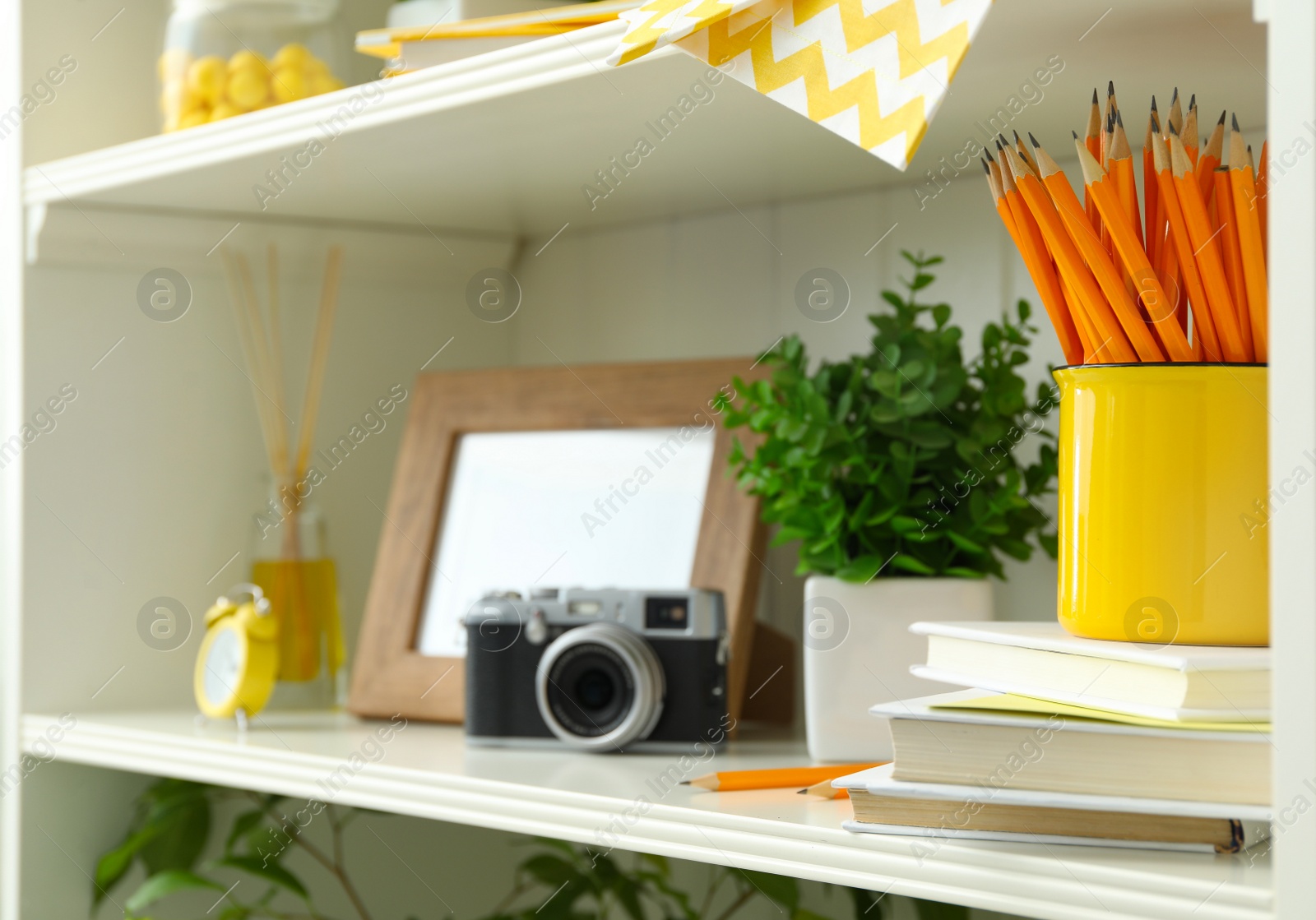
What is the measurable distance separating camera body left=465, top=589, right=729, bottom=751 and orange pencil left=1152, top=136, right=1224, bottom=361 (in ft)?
1.20

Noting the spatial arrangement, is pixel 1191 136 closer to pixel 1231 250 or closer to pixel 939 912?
pixel 1231 250

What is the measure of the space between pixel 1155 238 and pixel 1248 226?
Answer: 0.04 meters

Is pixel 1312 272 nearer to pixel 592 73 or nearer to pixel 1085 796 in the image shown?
pixel 1085 796

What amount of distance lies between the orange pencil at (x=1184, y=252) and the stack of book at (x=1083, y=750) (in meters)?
0.13

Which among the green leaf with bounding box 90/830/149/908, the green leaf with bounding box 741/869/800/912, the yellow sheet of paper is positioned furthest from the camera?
the green leaf with bounding box 90/830/149/908

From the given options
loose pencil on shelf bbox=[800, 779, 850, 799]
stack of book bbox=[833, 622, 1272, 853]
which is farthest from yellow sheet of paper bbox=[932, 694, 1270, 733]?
loose pencil on shelf bbox=[800, 779, 850, 799]

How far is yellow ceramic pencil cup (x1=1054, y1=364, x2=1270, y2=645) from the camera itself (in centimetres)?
51

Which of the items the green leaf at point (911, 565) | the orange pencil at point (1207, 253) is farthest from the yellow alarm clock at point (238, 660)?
the orange pencil at point (1207, 253)

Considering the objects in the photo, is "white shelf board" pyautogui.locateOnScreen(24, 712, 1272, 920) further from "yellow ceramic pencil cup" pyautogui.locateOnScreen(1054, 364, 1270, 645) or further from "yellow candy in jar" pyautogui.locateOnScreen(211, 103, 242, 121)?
"yellow candy in jar" pyautogui.locateOnScreen(211, 103, 242, 121)

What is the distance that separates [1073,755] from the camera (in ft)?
1.62

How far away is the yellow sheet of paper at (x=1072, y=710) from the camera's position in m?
0.47

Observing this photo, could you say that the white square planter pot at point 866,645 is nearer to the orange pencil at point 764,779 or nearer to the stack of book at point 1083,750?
the orange pencil at point 764,779

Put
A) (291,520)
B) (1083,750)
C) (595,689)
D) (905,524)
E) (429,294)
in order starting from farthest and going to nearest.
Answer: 1. (429,294)
2. (291,520)
3. (595,689)
4. (905,524)
5. (1083,750)

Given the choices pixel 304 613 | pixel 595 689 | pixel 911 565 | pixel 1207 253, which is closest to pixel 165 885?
pixel 304 613
